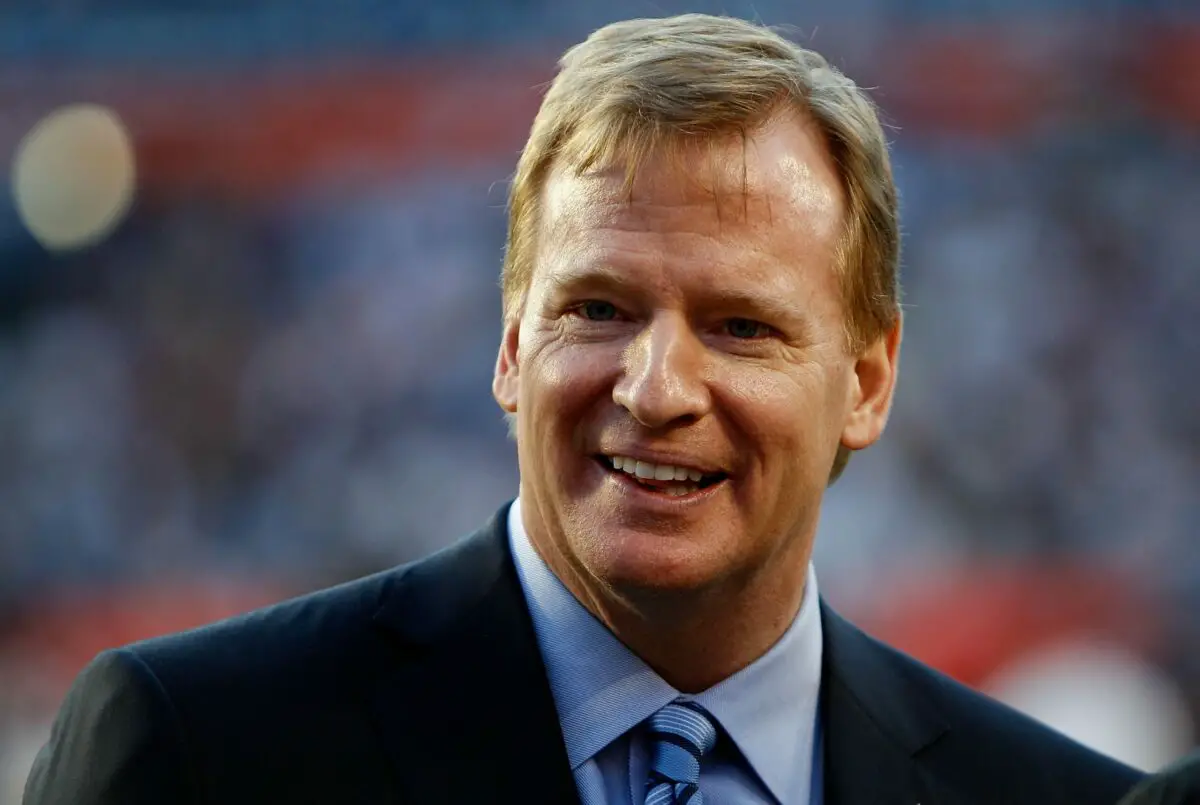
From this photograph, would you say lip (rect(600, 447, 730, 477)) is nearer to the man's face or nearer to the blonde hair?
the man's face

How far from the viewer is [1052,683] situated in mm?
6309

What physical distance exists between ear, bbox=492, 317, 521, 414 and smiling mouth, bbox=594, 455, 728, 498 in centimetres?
24

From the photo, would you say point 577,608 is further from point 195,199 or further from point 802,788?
point 195,199

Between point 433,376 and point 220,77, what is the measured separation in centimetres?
176

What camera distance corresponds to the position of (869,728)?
86.0 inches

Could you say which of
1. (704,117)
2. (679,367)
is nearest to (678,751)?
(679,367)

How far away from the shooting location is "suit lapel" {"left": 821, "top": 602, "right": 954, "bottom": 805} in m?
2.11

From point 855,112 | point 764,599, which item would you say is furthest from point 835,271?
point 764,599

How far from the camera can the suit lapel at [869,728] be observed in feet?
6.93

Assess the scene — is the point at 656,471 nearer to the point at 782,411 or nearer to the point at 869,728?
the point at 782,411

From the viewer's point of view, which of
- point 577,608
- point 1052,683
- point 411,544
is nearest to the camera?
point 577,608

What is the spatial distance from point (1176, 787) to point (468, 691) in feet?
3.55

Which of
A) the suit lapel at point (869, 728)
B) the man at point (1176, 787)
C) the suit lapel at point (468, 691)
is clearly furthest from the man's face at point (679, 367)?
the man at point (1176, 787)

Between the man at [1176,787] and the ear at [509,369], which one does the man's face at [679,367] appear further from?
the man at [1176,787]
